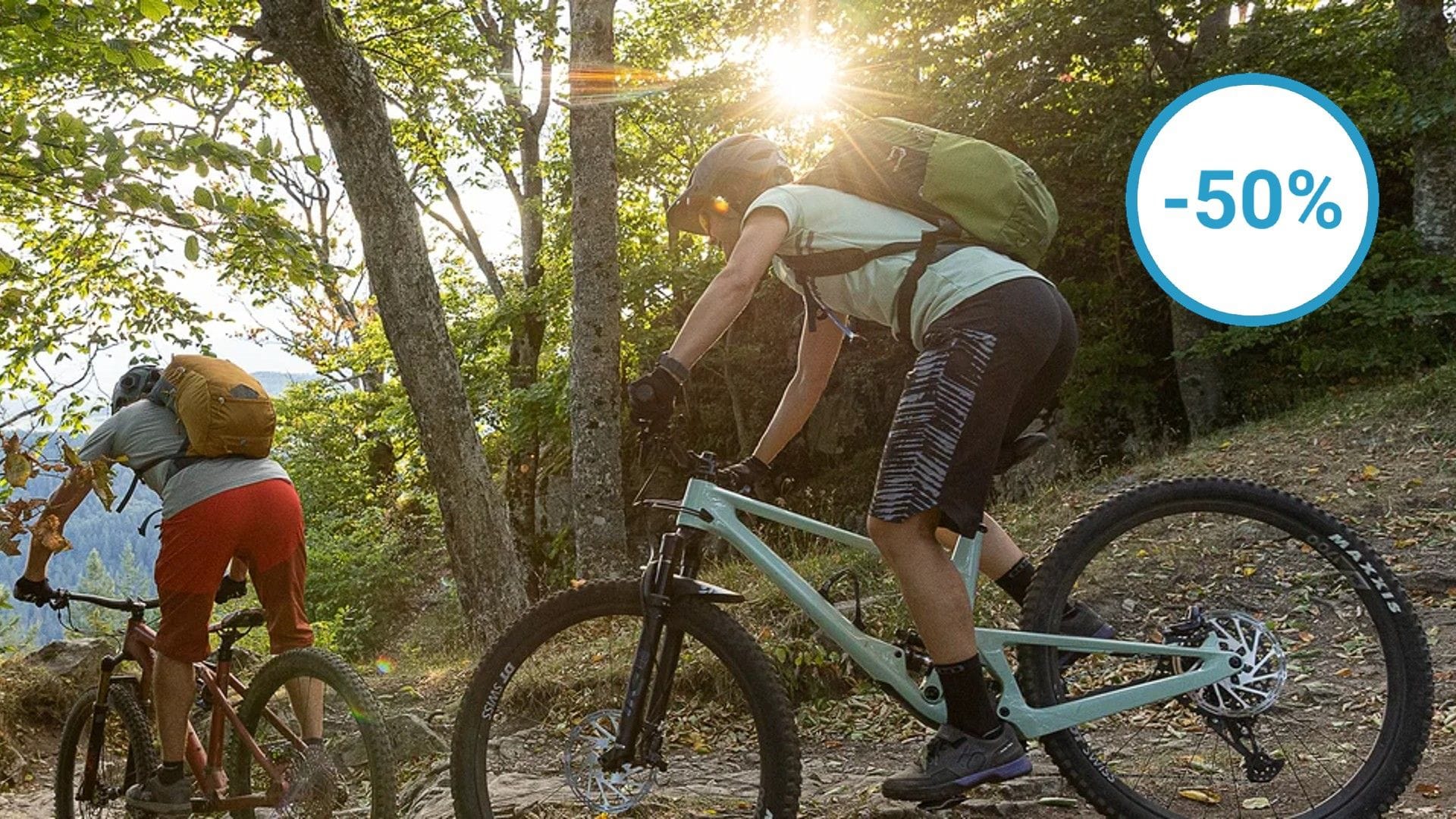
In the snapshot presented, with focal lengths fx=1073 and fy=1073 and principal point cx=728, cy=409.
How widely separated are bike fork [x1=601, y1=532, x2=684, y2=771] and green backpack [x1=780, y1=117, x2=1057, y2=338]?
0.97 m

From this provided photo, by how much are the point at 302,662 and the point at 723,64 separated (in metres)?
11.2

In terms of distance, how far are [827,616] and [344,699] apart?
6.21 ft

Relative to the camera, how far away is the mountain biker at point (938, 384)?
2.96 m

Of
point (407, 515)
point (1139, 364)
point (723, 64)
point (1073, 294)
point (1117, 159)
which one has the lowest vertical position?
point (407, 515)

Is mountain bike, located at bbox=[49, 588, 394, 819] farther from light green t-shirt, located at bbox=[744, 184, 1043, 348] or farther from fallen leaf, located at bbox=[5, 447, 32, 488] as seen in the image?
light green t-shirt, located at bbox=[744, 184, 1043, 348]

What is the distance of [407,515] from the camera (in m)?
23.4

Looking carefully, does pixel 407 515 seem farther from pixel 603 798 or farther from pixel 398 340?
pixel 603 798

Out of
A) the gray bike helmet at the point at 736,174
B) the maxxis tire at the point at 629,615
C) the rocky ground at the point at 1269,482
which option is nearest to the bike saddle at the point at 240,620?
the rocky ground at the point at 1269,482

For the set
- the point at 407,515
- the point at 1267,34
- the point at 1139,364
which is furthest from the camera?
the point at 407,515

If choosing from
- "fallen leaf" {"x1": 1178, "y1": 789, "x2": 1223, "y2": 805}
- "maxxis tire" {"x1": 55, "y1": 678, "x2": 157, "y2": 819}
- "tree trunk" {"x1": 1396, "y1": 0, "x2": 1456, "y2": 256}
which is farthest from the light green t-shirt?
"tree trunk" {"x1": 1396, "y1": 0, "x2": 1456, "y2": 256}

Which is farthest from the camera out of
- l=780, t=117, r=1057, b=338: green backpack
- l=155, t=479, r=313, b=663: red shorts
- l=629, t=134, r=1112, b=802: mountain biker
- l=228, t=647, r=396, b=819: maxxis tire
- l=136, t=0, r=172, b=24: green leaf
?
l=155, t=479, r=313, b=663: red shorts

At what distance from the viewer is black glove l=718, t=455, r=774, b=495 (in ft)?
10.9

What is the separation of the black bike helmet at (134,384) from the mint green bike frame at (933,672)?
2.69 meters

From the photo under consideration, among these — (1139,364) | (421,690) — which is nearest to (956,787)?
(421,690)
